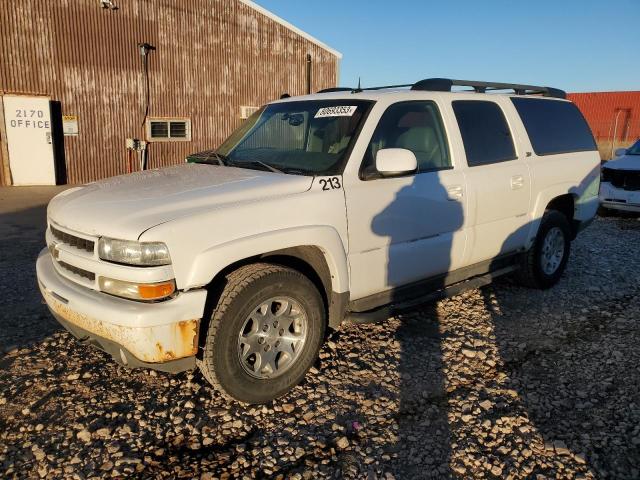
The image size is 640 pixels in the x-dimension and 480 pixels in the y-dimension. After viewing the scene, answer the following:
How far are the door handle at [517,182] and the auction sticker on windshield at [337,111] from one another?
1.78m

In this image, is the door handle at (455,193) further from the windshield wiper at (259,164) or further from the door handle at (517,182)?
the windshield wiper at (259,164)

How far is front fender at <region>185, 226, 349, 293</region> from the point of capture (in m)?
2.66

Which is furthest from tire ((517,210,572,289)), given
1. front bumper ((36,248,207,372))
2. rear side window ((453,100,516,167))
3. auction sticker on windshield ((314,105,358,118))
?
front bumper ((36,248,207,372))

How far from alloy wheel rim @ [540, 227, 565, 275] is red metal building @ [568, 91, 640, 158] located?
25.9m

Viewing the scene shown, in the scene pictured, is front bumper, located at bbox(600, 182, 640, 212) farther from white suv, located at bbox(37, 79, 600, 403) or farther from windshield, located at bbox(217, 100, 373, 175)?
windshield, located at bbox(217, 100, 373, 175)

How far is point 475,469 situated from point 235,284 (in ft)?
5.27

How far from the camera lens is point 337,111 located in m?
3.73

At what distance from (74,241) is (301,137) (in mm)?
1804

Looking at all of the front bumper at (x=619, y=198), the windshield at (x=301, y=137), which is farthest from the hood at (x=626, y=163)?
the windshield at (x=301, y=137)

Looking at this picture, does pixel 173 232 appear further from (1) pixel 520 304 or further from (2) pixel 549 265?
(2) pixel 549 265

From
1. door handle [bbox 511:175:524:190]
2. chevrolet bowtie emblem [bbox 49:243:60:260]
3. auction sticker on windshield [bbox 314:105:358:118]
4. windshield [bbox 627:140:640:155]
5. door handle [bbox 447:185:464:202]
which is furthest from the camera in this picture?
windshield [bbox 627:140:640:155]

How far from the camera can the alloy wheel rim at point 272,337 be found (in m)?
2.99

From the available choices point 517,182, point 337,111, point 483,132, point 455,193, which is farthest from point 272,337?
point 517,182

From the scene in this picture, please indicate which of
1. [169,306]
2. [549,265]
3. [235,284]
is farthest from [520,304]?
[169,306]
